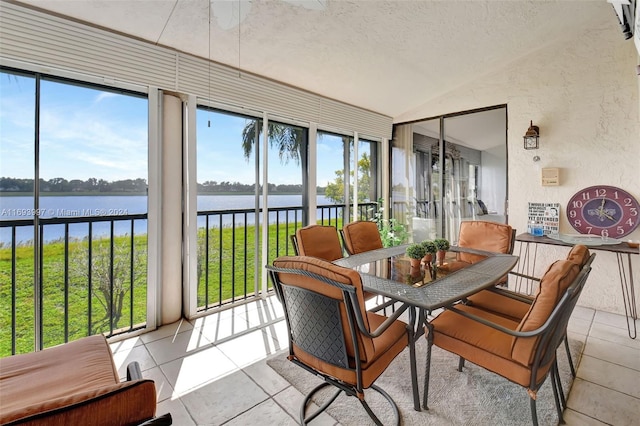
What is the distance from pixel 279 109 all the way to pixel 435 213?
2826 mm

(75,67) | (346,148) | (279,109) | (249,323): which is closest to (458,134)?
(346,148)

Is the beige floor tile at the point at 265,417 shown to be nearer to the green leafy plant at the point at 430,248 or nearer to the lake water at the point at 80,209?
the green leafy plant at the point at 430,248

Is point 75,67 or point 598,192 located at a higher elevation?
point 75,67

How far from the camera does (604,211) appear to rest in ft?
10.5

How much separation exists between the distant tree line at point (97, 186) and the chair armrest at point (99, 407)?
6.92 feet

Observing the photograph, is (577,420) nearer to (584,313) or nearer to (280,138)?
(584,313)

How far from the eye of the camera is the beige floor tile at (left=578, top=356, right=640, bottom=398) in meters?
1.95

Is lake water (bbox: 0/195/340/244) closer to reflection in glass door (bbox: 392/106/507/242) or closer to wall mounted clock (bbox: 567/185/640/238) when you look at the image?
reflection in glass door (bbox: 392/106/507/242)

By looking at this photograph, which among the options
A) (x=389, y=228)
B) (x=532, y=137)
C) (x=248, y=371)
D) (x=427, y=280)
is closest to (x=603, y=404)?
(x=427, y=280)

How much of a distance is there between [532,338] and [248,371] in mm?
1779

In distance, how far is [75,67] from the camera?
2195 millimetres

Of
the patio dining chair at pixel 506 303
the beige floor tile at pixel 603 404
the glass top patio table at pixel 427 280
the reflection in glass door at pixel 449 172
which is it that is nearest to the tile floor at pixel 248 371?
the beige floor tile at pixel 603 404

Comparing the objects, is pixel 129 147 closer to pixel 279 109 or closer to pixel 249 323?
pixel 279 109

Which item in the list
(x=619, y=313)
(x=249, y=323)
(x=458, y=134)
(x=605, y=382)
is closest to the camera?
(x=605, y=382)
